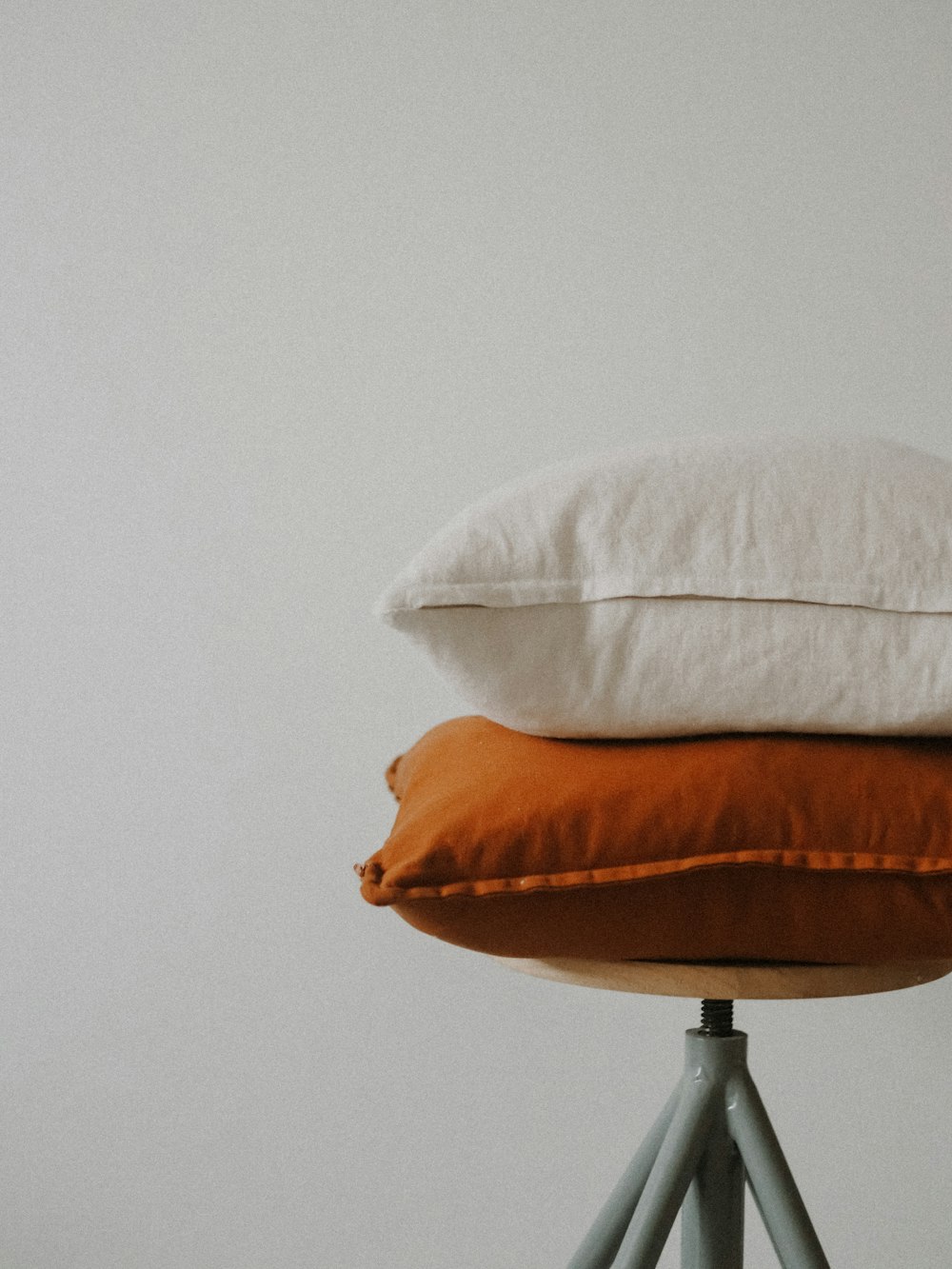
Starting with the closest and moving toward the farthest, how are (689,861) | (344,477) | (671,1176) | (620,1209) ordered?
1. (689,861)
2. (671,1176)
3. (620,1209)
4. (344,477)

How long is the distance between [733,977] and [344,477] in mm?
894

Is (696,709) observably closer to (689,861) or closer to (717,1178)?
(689,861)

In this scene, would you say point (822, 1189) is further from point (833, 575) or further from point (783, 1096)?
point (833, 575)

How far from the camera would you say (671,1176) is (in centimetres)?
83

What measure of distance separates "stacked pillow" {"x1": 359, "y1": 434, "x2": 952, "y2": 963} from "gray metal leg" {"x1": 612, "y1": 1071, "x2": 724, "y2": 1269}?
5.8 inches

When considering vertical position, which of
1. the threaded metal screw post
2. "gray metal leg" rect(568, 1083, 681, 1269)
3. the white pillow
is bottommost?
"gray metal leg" rect(568, 1083, 681, 1269)

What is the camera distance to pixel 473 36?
1503mm

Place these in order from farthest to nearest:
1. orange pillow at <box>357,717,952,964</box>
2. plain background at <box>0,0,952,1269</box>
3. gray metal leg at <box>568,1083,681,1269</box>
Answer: plain background at <box>0,0,952,1269</box> < gray metal leg at <box>568,1083,681,1269</box> < orange pillow at <box>357,717,952,964</box>

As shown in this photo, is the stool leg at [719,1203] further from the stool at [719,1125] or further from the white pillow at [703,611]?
the white pillow at [703,611]

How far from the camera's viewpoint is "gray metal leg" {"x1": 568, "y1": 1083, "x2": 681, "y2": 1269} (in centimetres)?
94

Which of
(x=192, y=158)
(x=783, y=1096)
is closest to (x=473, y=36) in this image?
(x=192, y=158)

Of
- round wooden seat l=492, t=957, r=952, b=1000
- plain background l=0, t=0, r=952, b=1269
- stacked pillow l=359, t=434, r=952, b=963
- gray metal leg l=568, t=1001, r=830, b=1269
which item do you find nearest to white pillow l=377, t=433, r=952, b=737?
stacked pillow l=359, t=434, r=952, b=963

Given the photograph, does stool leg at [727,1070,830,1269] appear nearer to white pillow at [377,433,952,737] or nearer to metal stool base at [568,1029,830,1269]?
metal stool base at [568,1029,830,1269]

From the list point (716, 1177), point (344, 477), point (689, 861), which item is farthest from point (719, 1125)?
point (344, 477)
